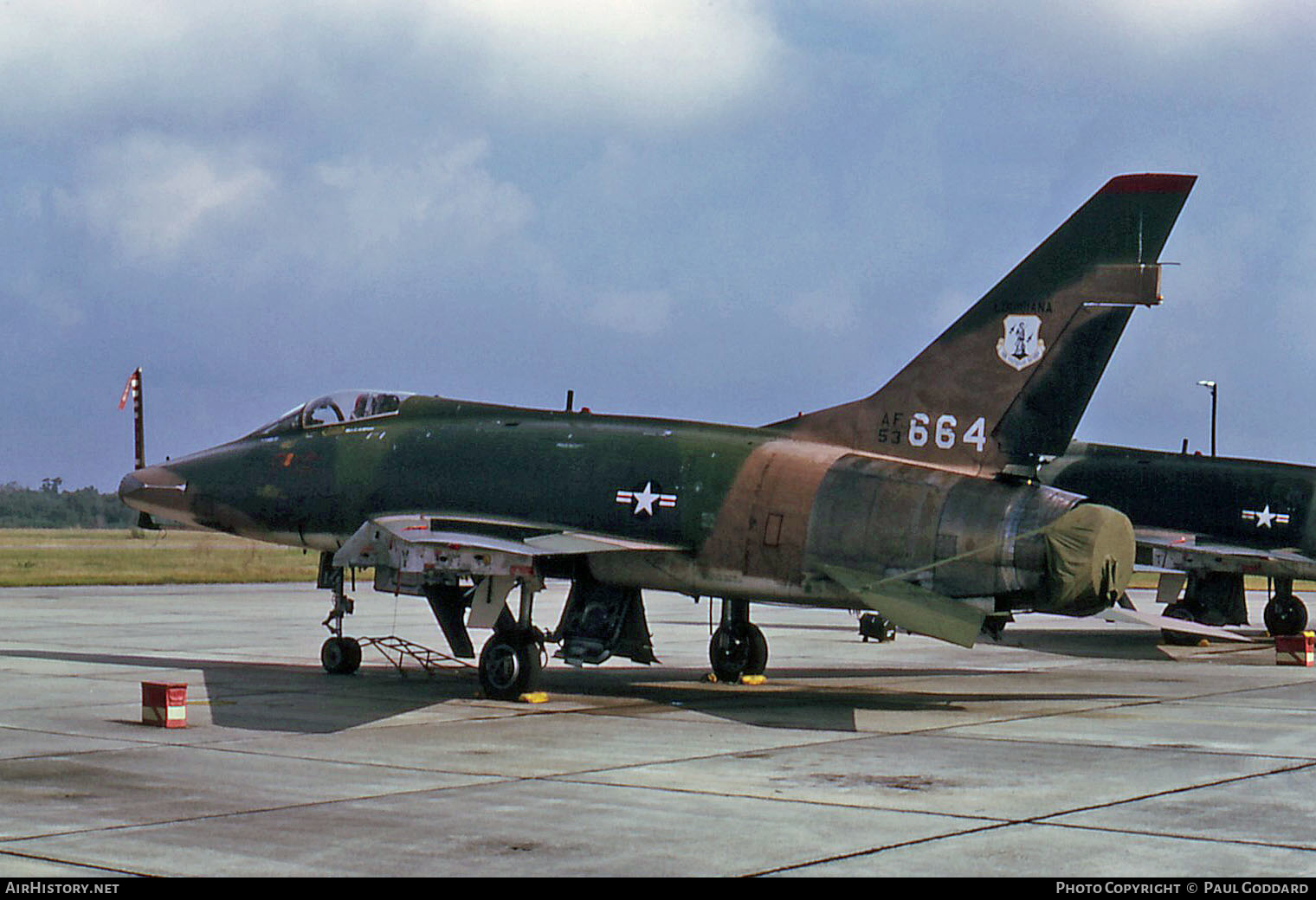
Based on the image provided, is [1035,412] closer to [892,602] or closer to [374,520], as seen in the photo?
[892,602]

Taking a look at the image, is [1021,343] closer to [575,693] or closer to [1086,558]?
[1086,558]

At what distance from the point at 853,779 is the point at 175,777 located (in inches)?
204

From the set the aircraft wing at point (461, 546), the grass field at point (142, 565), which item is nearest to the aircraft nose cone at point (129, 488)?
the aircraft wing at point (461, 546)

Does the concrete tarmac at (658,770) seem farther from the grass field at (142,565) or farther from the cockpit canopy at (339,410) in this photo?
the grass field at (142,565)

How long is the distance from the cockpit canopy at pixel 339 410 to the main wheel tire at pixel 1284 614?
1948 centimetres

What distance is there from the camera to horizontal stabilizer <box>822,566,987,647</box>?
1569 centimetres

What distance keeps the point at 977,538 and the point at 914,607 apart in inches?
37.0

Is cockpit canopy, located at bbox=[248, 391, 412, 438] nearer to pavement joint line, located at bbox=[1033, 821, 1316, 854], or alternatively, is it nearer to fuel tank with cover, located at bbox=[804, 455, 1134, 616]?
fuel tank with cover, located at bbox=[804, 455, 1134, 616]

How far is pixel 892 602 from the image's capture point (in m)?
16.1

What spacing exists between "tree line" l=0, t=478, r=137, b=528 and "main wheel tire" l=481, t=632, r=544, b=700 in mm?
169965

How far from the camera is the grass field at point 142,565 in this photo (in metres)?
49.2

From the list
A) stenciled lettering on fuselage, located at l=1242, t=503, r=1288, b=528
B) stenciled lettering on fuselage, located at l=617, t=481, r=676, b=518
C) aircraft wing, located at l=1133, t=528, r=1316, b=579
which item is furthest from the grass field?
stenciled lettering on fuselage, located at l=617, t=481, r=676, b=518

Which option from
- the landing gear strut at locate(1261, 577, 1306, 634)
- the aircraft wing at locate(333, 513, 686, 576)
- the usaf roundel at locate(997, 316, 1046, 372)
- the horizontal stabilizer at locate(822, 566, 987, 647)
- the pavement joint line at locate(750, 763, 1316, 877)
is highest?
the usaf roundel at locate(997, 316, 1046, 372)

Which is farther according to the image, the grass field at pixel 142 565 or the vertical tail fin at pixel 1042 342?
the grass field at pixel 142 565
